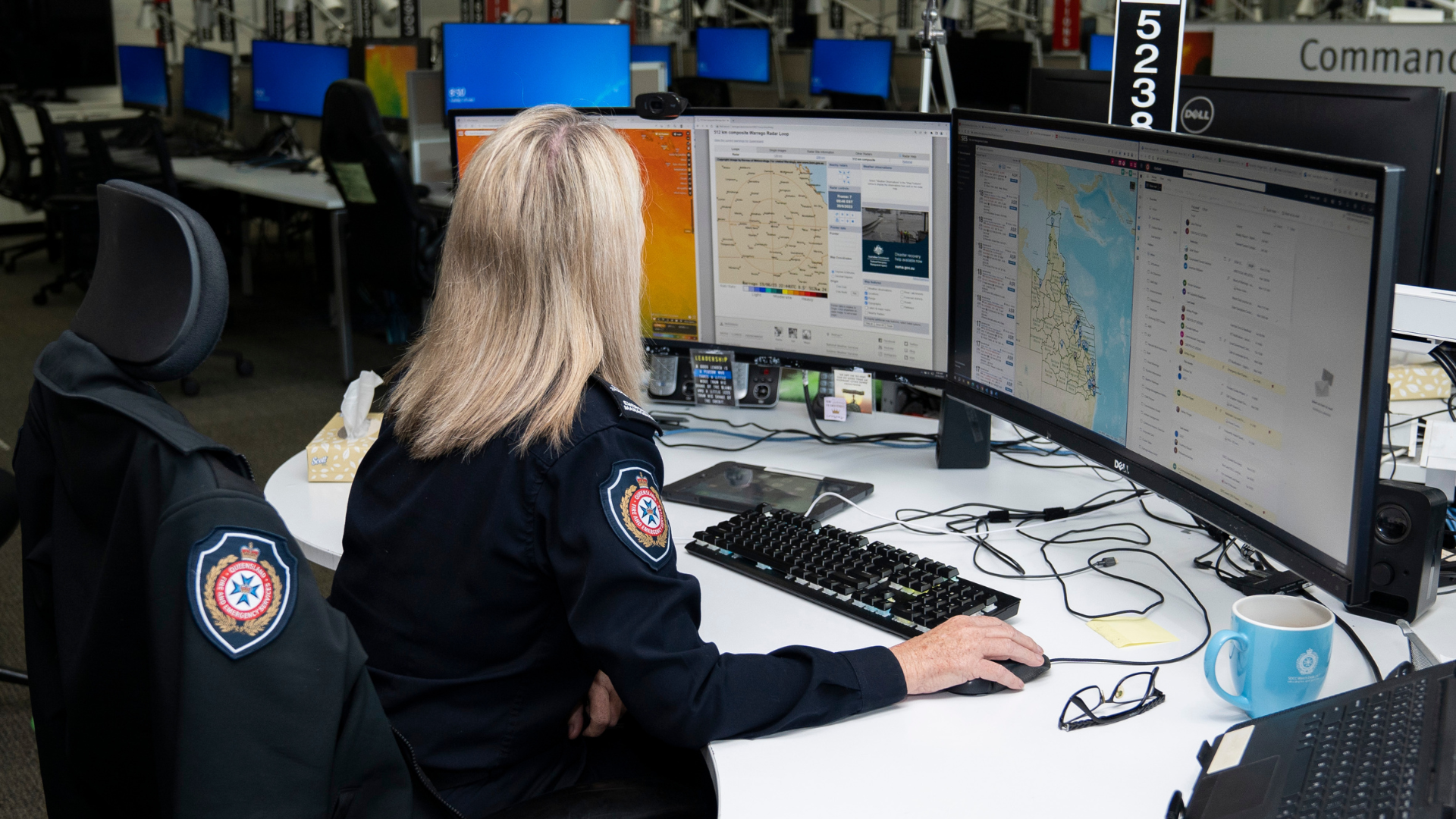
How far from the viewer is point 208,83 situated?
6062 mm

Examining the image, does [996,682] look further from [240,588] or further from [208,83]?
[208,83]

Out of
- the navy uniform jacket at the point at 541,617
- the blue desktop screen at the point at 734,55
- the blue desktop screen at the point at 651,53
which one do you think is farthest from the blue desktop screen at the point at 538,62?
the blue desktop screen at the point at 734,55

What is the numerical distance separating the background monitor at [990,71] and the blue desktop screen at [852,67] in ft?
5.11

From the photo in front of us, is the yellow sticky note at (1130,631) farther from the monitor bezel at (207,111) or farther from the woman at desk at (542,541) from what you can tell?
the monitor bezel at (207,111)

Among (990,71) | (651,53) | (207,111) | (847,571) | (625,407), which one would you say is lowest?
(847,571)

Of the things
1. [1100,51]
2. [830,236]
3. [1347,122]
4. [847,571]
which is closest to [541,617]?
[847,571]

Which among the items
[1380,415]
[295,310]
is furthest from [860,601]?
[295,310]

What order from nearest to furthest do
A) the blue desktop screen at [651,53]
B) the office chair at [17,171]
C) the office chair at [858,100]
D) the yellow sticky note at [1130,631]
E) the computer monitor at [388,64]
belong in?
1. the yellow sticky note at [1130,631]
2. the computer monitor at [388,64]
3. the office chair at [17,171]
4. the office chair at [858,100]
5. the blue desktop screen at [651,53]

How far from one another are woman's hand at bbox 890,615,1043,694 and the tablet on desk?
433 millimetres

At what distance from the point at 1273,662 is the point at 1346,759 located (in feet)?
0.60

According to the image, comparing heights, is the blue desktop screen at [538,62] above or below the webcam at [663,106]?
above

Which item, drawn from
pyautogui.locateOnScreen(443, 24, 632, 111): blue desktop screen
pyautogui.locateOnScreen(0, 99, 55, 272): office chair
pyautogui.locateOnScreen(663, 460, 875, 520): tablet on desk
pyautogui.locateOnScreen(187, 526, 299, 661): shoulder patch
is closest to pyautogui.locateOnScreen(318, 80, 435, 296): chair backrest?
pyautogui.locateOnScreen(443, 24, 632, 111): blue desktop screen

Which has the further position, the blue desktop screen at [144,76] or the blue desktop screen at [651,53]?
the blue desktop screen at [651,53]

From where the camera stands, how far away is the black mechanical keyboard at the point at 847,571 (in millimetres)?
1214
